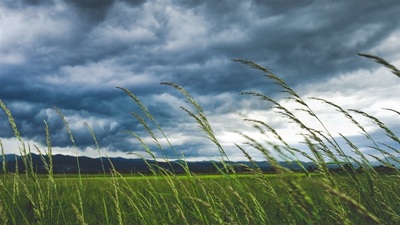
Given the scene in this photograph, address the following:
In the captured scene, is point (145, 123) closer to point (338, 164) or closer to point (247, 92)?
point (247, 92)

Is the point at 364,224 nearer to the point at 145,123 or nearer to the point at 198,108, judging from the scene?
the point at 198,108

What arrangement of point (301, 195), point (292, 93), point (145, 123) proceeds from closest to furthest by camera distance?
point (301, 195)
point (292, 93)
point (145, 123)

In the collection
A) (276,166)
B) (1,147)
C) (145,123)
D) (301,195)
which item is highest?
(145,123)

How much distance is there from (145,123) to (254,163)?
52.3 inches

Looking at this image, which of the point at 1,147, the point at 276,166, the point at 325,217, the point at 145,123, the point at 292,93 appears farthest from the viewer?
the point at 325,217

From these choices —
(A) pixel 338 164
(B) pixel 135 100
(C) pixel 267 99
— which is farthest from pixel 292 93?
(B) pixel 135 100

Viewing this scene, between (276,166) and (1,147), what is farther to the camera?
(1,147)

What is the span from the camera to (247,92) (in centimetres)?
305

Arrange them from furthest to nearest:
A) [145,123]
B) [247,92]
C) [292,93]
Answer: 1. [145,123]
2. [247,92]
3. [292,93]

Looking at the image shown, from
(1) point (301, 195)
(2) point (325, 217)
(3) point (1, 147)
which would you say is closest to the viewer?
(1) point (301, 195)

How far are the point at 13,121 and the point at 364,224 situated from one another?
3.57 meters

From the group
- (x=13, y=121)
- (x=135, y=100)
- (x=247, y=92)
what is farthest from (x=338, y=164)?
(x=13, y=121)

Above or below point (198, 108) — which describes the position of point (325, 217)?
below

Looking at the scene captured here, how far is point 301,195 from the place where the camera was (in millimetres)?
1342
